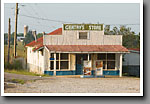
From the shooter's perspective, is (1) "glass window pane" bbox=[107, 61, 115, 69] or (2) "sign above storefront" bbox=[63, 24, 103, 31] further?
(1) "glass window pane" bbox=[107, 61, 115, 69]

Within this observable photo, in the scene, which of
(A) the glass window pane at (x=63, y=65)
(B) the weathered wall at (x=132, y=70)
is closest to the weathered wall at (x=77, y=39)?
(A) the glass window pane at (x=63, y=65)

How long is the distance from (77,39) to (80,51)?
1.56 meters

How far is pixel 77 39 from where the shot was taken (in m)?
26.3

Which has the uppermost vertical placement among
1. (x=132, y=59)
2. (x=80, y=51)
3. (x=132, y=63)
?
(x=80, y=51)

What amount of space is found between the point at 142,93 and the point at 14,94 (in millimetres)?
5765

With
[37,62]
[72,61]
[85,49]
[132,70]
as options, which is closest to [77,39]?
[85,49]

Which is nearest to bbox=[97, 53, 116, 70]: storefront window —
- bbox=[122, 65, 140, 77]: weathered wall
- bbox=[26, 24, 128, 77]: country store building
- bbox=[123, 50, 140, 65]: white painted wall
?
bbox=[26, 24, 128, 77]: country store building

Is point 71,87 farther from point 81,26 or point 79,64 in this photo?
point 81,26

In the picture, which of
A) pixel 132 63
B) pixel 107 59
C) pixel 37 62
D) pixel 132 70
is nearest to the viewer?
pixel 107 59

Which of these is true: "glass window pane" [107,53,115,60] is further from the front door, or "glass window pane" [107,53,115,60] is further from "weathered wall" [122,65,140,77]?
"weathered wall" [122,65,140,77]

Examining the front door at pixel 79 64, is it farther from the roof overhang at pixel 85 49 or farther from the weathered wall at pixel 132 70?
the weathered wall at pixel 132 70

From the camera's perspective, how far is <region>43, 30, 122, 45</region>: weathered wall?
2597 centimetres

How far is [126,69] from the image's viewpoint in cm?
3148

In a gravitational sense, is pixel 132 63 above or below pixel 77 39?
below
